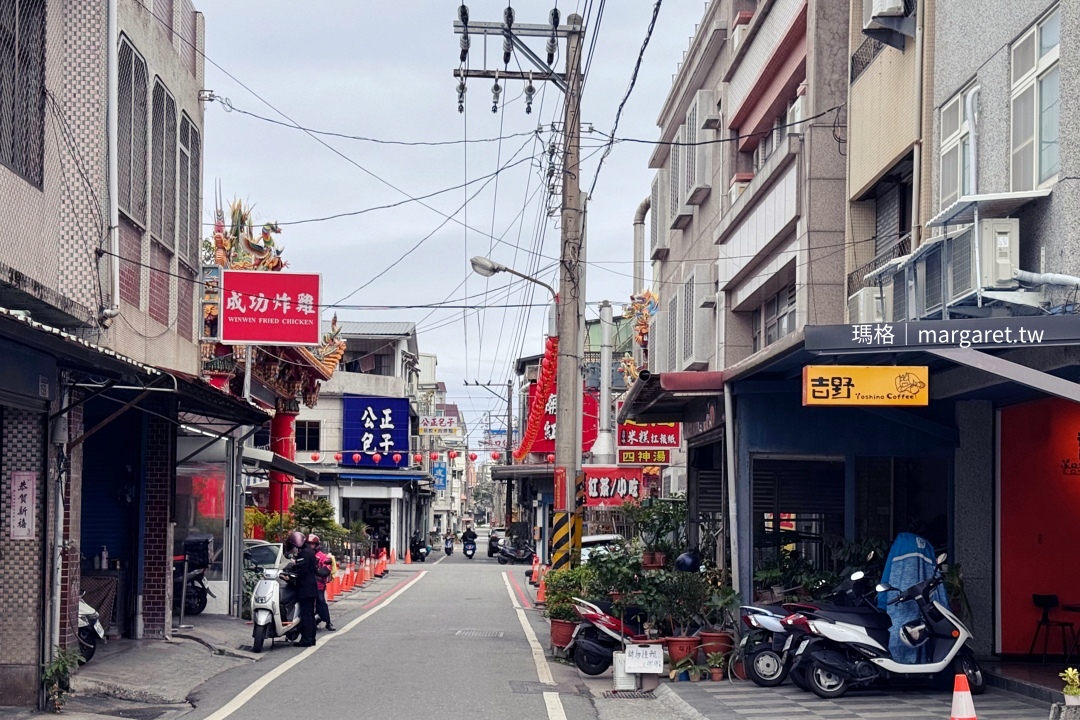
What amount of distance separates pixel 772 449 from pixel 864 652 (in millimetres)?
2750

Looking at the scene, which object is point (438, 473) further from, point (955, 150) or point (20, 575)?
point (20, 575)

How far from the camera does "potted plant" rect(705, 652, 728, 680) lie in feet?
46.6

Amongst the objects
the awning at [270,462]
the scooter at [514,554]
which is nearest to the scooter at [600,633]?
the awning at [270,462]

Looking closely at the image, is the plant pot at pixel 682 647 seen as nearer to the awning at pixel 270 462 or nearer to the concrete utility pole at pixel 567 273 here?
the concrete utility pole at pixel 567 273

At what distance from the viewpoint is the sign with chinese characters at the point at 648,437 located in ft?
86.1

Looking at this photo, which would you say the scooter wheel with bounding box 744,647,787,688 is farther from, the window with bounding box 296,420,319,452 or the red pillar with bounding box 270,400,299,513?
the window with bounding box 296,420,319,452

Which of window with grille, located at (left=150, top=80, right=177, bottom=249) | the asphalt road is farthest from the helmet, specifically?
window with grille, located at (left=150, top=80, right=177, bottom=249)

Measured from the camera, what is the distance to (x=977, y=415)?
14.6m

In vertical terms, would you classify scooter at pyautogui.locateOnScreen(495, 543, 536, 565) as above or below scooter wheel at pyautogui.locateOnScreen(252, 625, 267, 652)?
below

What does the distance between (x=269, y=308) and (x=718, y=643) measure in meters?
13.3

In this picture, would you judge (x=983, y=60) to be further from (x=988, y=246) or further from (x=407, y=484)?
(x=407, y=484)

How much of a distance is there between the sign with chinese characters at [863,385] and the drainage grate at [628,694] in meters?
4.44

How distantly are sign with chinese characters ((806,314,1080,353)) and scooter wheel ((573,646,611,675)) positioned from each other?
643cm

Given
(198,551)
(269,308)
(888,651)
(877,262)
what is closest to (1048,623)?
(888,651)
